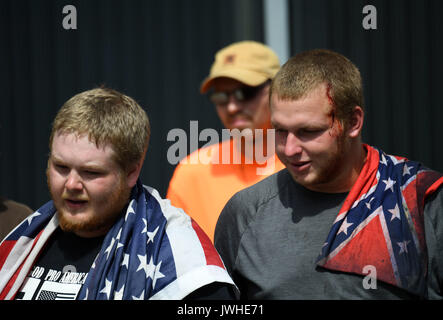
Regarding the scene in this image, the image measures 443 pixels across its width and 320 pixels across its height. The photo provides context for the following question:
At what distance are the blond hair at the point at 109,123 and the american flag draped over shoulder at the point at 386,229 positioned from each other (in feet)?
2.63

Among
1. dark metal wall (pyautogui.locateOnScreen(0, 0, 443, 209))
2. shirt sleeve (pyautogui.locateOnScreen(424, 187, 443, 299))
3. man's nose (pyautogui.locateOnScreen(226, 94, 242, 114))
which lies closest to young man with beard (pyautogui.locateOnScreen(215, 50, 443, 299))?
shirt sleeve (pyautogui.locateOnScreen(424, 187, 443, 299))

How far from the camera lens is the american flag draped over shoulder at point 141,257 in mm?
1851

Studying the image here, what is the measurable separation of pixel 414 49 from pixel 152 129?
6.36 ft

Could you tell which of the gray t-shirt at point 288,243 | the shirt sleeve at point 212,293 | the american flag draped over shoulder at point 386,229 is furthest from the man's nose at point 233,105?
the shirt sleeve at point 212,293

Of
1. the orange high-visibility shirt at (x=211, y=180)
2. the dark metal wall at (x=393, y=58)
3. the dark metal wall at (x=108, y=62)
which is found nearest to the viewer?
the orange high-visibility shirt at (x=211, y=180)

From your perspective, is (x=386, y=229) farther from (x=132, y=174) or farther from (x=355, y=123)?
(x=132, y=174)

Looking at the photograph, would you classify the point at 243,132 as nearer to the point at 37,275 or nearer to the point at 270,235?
the point at 270,235

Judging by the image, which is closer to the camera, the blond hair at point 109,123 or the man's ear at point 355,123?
the blond hair at point 109,123

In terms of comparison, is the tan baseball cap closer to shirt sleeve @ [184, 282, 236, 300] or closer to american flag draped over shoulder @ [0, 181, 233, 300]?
american flag draped over shoulder @ [0, 181, 233, 300]

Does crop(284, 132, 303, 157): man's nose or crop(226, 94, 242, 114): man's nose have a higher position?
crop(226, 94, 242, 114): man's nose

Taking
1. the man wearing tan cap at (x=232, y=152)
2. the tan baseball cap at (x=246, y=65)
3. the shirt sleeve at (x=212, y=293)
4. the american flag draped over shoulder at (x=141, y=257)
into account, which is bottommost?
the shirt sleeve at (x=212, y=293)

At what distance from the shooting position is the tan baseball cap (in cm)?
283

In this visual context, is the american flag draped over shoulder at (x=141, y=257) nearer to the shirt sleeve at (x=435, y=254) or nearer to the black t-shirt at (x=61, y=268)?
the black t-shirt at (x=61, y=268)

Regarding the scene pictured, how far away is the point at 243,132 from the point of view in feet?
9.21
